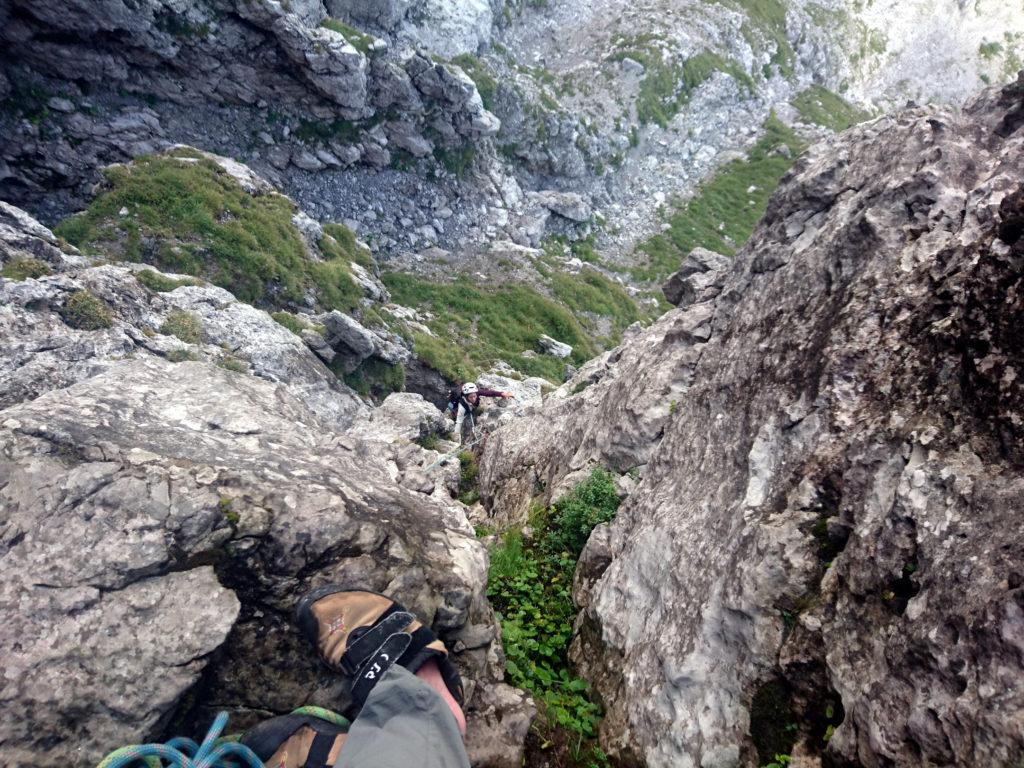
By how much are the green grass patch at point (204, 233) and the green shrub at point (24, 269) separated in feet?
23.1

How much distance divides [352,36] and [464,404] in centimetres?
2264

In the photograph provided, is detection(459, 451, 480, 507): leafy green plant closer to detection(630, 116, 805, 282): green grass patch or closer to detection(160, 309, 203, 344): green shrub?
detection(160, 309, 203, 344): green shrub

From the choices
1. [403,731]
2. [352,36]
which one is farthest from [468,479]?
[352,36]

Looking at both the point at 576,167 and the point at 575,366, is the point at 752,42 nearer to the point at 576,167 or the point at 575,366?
the point at 576,167

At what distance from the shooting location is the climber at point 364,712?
3912mm

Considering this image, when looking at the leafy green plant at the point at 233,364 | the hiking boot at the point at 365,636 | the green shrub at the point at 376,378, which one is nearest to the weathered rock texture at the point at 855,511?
the hiking boot at the point at 365,636

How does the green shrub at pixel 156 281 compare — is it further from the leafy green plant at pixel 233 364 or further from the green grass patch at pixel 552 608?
the green grass patch at pixel 552 608

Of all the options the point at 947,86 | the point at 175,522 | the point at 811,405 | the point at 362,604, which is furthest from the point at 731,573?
the point at 947,86

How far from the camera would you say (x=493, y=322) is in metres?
28.5

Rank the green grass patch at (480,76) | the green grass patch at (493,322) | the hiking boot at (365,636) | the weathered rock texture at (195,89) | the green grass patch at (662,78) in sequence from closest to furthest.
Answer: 1. the hiking boot at (365,636)
2. the weathered rock texture at (195,89)
3. the green grass patch at (493,322)
4. the green grass patch at (480,76)
5. the green grass patch at (662,78)

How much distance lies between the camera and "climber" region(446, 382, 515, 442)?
1728 cm

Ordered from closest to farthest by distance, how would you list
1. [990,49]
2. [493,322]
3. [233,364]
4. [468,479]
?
[468,479]
[233,364]
[493,322]
[990,49]

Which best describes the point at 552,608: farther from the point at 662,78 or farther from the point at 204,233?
the point at 662,78

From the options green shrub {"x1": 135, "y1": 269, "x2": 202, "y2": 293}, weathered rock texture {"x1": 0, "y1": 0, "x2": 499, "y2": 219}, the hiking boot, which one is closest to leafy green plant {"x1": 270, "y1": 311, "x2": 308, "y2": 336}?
green shrub {"x1": 135, "y1": 269, "x2": 202, "y2": 293}
